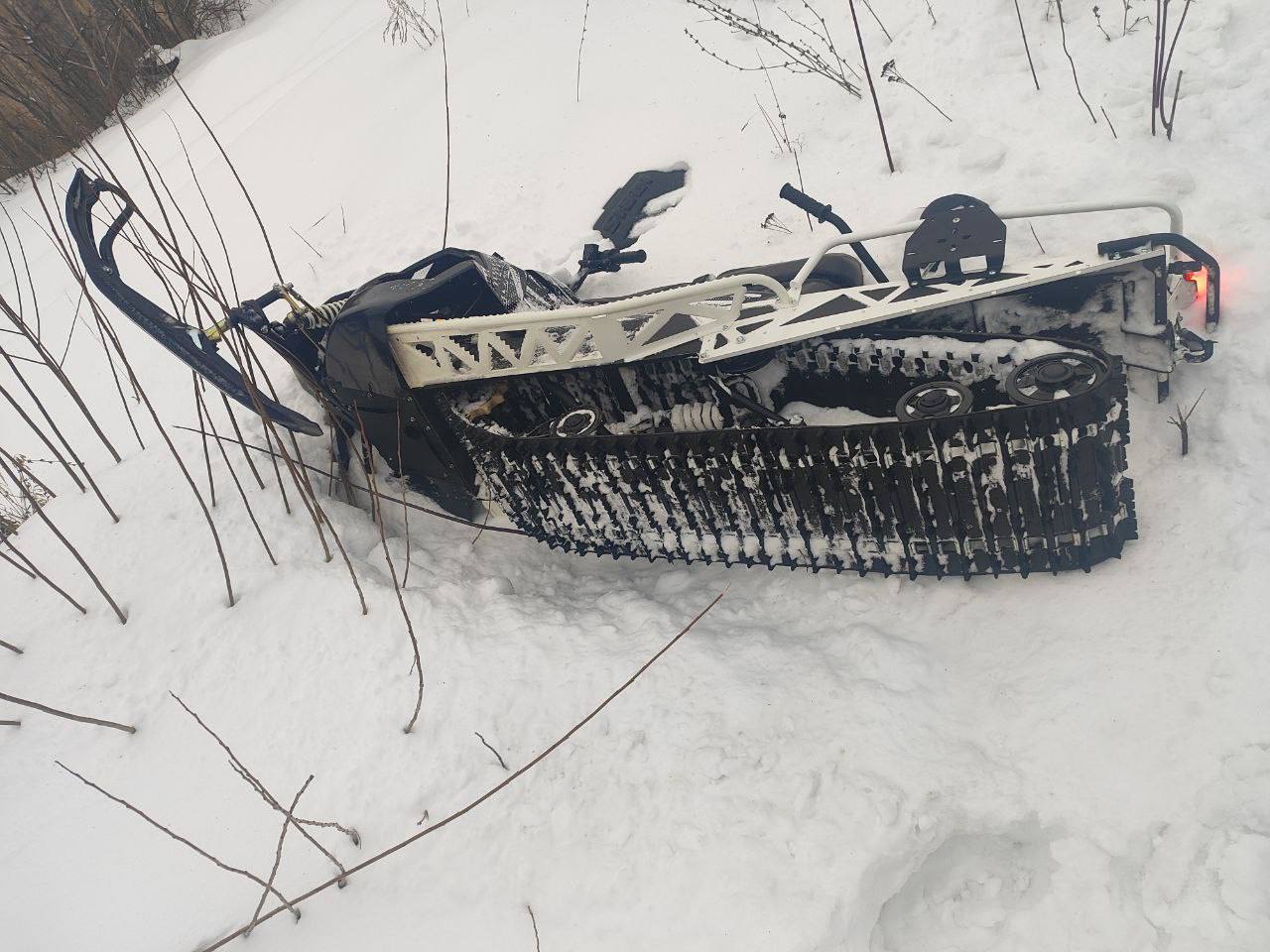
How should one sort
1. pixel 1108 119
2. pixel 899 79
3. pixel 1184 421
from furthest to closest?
1. pixel 899 79
2. pixel 1108 119
3. pixel 1184 421

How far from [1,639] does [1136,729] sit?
451 cm

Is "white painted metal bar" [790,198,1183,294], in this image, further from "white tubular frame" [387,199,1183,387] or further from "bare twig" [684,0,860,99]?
"bare twig" [684,0,860,99]

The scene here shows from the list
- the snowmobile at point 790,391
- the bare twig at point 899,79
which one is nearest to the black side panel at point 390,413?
the snowmobile at point 790,391

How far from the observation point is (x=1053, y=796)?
2.50 metres

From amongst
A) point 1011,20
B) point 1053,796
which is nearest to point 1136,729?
point 1053,796

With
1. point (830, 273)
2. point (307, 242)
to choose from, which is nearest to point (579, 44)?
point (307, 242)

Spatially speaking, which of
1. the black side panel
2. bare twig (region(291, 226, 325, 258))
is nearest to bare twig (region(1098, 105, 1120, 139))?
the black side panel

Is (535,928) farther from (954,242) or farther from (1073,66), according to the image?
(1073,66)

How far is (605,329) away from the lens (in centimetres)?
336

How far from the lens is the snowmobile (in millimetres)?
2887

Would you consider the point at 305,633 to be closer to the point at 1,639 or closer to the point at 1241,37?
the point at 1,639

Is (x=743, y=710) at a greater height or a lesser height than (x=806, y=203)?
lesser

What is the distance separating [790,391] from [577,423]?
36.9 inches

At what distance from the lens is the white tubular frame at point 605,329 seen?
3256 mm
